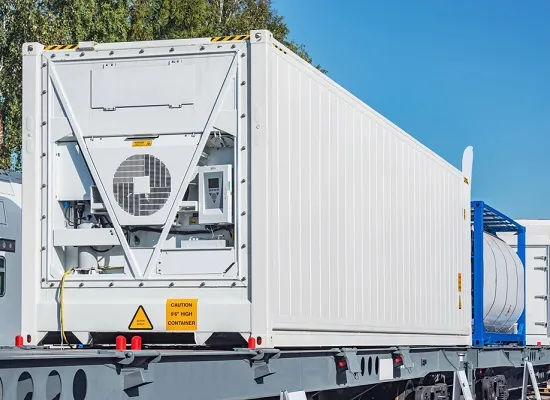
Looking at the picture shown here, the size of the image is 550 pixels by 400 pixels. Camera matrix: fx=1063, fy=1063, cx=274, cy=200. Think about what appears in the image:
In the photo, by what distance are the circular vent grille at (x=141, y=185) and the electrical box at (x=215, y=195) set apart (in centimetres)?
29

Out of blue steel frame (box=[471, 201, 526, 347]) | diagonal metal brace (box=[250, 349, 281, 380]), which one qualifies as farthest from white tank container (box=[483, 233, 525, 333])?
diagonal metal brace (box=[250, 349, 281, 380])

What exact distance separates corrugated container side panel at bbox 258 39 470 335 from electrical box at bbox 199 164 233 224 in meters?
0.32

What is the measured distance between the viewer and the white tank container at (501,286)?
1608cm

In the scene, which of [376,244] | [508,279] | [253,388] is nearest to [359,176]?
[376,244]

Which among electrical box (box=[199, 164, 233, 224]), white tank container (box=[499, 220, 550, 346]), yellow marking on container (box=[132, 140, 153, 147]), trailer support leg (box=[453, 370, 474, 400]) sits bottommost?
trailer support leg (box=[453, 370, 474, 400])

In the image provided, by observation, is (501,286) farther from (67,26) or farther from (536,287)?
(67,26)

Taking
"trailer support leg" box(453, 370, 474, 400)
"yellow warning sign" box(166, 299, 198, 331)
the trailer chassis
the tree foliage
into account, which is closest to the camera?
the trailer chassis

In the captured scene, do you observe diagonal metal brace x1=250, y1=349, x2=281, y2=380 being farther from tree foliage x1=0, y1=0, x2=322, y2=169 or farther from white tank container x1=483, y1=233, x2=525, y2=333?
tree foliage x1=0, y1=0, x2=322, y2=169

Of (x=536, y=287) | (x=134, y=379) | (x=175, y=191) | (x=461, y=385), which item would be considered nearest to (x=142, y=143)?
(x=175, y=191)

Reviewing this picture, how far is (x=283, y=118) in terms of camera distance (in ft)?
27.4

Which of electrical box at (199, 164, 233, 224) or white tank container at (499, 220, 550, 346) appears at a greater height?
electrical box at (199, 164, 233, 224)

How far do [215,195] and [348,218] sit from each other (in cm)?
216

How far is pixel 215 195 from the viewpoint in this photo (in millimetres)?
8086

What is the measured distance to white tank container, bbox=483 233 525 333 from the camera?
52.7 ft
